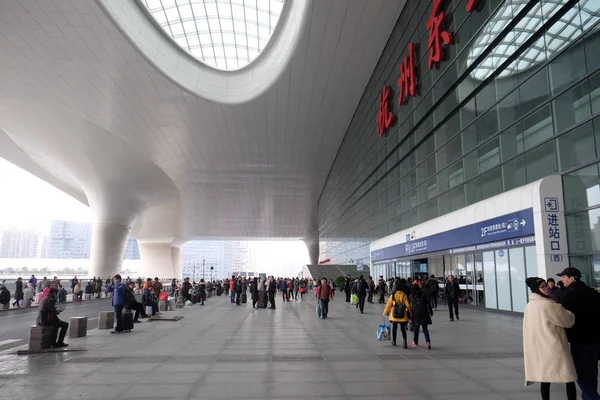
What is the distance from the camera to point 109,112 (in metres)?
31.5

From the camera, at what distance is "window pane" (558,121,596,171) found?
990cm

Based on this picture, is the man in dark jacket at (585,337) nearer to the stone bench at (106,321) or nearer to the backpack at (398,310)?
the backpack at (398,310)

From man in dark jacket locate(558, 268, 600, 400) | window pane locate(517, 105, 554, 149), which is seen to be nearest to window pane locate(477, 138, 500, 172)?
window pane locate(517, 105, 554, 149)

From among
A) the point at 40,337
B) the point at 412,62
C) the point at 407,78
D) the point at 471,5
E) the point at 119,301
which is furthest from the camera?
the point at 407,78

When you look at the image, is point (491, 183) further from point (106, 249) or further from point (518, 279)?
point (106, 249)

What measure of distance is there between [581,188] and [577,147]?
99 cm

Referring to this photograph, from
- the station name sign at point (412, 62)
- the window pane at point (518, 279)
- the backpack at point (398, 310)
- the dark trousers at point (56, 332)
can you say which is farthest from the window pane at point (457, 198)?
the dark trousers at point (56, 332)

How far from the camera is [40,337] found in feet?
27.0

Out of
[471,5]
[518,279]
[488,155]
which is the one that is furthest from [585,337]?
[471,5]

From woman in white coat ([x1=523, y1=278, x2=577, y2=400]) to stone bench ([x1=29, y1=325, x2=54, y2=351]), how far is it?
809cm

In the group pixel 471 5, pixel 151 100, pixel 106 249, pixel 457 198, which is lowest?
pixel 106 249

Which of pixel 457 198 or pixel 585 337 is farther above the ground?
pixel 457 198

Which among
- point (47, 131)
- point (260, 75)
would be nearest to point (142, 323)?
point (260, 75)

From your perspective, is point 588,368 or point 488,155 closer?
point 588,368
